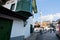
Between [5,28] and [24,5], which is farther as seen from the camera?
[24,5]

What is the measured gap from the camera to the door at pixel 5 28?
8.10 meters

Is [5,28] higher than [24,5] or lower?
lower

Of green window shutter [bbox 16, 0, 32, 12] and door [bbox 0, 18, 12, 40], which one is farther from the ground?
green window shutter [bbox 16, 0, 32, 12]

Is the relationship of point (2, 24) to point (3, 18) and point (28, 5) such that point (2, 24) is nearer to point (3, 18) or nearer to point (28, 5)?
point (3, 18)

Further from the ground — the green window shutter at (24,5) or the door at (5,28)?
the green window shutter at (24,5)

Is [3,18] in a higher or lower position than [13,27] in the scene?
higher

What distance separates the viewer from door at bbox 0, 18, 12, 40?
810 centimetres

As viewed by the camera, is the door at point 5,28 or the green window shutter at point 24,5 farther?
the green window shutter at point 24,5

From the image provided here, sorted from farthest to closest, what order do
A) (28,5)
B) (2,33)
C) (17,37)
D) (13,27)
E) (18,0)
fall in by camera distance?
(18,0) → (28,5) → (17,37) → (13,27) → (2,33)

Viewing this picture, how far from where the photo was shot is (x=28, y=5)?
48.9ft

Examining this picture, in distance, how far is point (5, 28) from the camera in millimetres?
8562

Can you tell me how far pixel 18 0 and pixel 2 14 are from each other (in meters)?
8.60

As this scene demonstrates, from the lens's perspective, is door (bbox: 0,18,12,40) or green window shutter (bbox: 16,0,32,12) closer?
door (bbox: 0,18,12,40)

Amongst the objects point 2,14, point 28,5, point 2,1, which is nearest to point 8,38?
point 2,14
